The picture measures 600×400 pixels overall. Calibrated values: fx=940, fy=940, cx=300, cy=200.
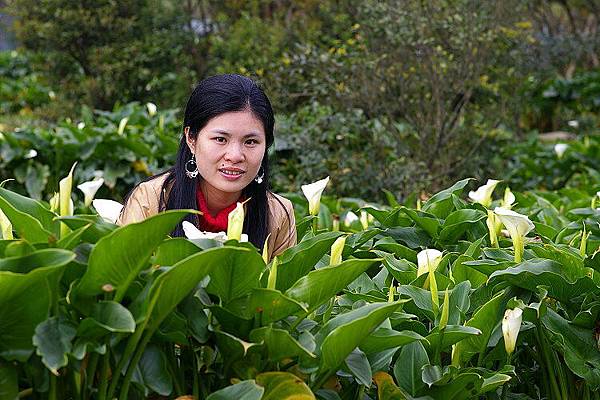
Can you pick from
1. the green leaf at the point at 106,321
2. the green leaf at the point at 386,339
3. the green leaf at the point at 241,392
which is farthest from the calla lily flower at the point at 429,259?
the green leaf at the point at 106,321

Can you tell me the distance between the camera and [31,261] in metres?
1.58

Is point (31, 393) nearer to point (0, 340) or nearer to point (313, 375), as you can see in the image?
point (0, 340)

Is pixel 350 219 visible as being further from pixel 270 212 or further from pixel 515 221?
pixel 515 221

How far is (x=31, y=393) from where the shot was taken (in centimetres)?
168

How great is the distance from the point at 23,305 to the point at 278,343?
0.49 meters

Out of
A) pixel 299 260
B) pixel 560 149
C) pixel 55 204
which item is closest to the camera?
pixel 299 260

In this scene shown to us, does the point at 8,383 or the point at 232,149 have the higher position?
the point at 232,149

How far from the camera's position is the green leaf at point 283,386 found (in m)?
1.79

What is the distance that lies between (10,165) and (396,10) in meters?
2.78

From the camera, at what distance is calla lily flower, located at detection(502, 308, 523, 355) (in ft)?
6.75

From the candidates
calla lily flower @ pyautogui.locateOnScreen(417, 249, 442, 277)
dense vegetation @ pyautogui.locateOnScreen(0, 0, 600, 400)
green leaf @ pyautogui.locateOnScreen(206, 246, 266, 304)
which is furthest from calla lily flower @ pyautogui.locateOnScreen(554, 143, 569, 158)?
green leaf @ pyautogui.locateOnScreen(206, 246, 266, 304)

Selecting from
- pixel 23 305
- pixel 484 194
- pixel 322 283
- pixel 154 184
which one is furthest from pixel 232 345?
pixel 484 194

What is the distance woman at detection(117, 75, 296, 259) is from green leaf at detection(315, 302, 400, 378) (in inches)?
40.9

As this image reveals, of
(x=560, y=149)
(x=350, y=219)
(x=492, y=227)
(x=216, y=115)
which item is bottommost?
(x=560, y=149)
